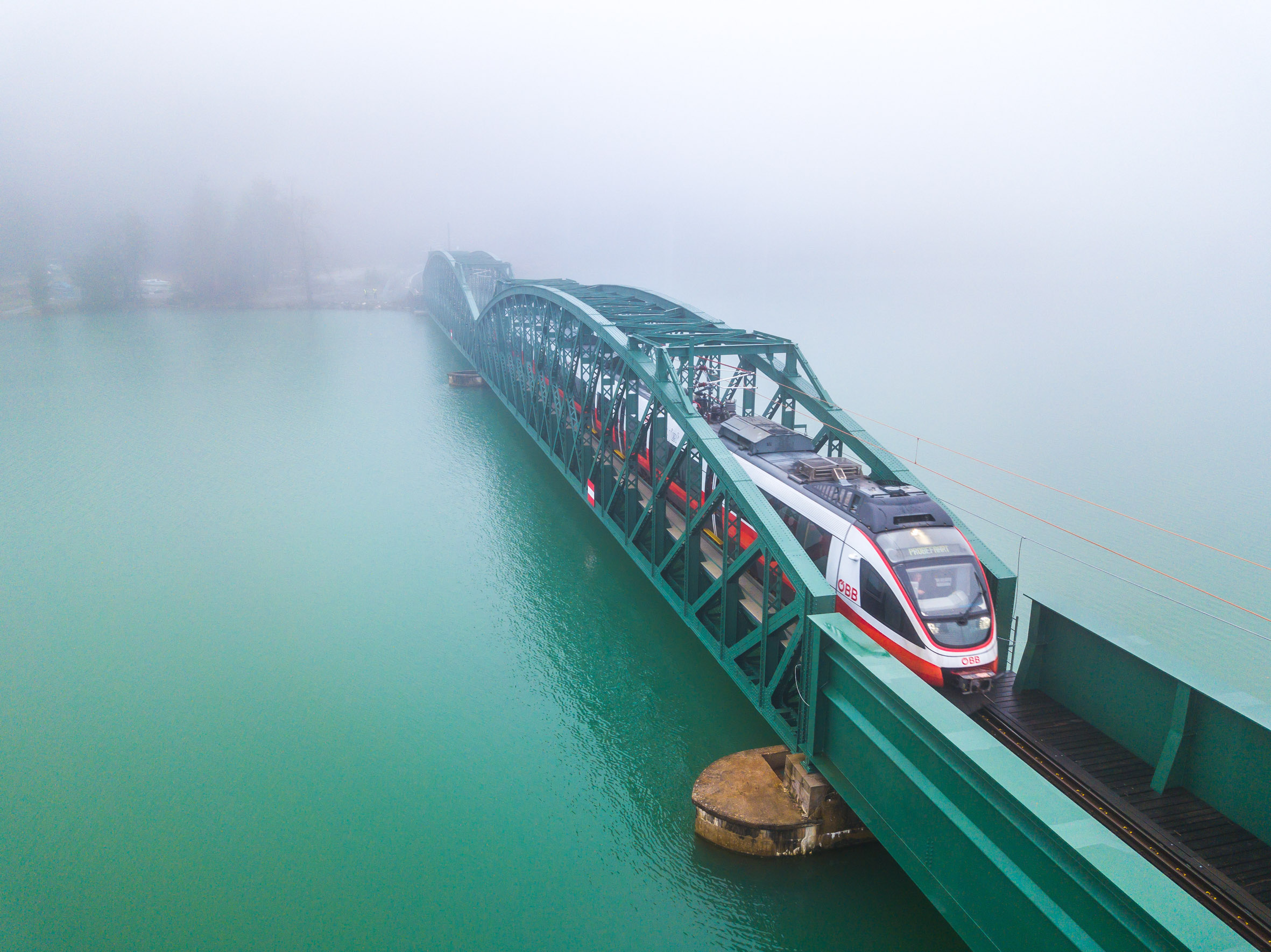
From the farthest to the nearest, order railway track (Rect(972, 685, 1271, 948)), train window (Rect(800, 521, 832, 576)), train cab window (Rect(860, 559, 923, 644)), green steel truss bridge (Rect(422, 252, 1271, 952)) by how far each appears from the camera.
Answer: train window (Rect(800, 521, 832, 576)) → train cab window (Rect(860, 559, 923, 644)) → railway track (Rect(972, 685, 1271, 948)) → green steel truss bridge (Rect(422, 252, 1271, 952))

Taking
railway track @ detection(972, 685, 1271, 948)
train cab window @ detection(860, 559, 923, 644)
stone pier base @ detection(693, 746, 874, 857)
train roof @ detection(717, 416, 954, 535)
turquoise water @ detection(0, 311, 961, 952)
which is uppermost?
train roof @ detection(717, 416, 954, 535)

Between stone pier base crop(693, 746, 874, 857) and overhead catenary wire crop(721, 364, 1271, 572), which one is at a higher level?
overhead catenary wire crop(721, 364, 1271, 572)

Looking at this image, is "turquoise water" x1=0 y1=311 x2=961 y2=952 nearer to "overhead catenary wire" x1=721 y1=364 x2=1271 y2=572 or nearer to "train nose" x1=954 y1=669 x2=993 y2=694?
"train nose" x1=954 y1=669 x2=993 y2=694

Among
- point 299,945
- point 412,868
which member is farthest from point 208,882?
point 412,868

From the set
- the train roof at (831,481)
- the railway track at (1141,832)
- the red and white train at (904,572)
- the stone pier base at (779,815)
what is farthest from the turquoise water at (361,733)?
the train roof at (831,481)

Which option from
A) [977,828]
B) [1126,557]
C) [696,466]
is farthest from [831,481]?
[977,828]

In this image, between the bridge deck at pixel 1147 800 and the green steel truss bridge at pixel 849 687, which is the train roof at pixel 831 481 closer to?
the green steel truss bridge at pixel 849 687

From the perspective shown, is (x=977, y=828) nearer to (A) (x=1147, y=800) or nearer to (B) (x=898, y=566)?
(A) (x=1147, y=800)

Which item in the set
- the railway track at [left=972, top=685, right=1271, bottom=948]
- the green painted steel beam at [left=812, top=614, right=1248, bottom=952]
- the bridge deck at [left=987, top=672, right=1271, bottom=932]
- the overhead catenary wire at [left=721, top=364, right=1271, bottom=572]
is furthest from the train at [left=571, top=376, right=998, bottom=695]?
the overhead catenary wire at [left=721, top=364, right=1271, bottom=572]
